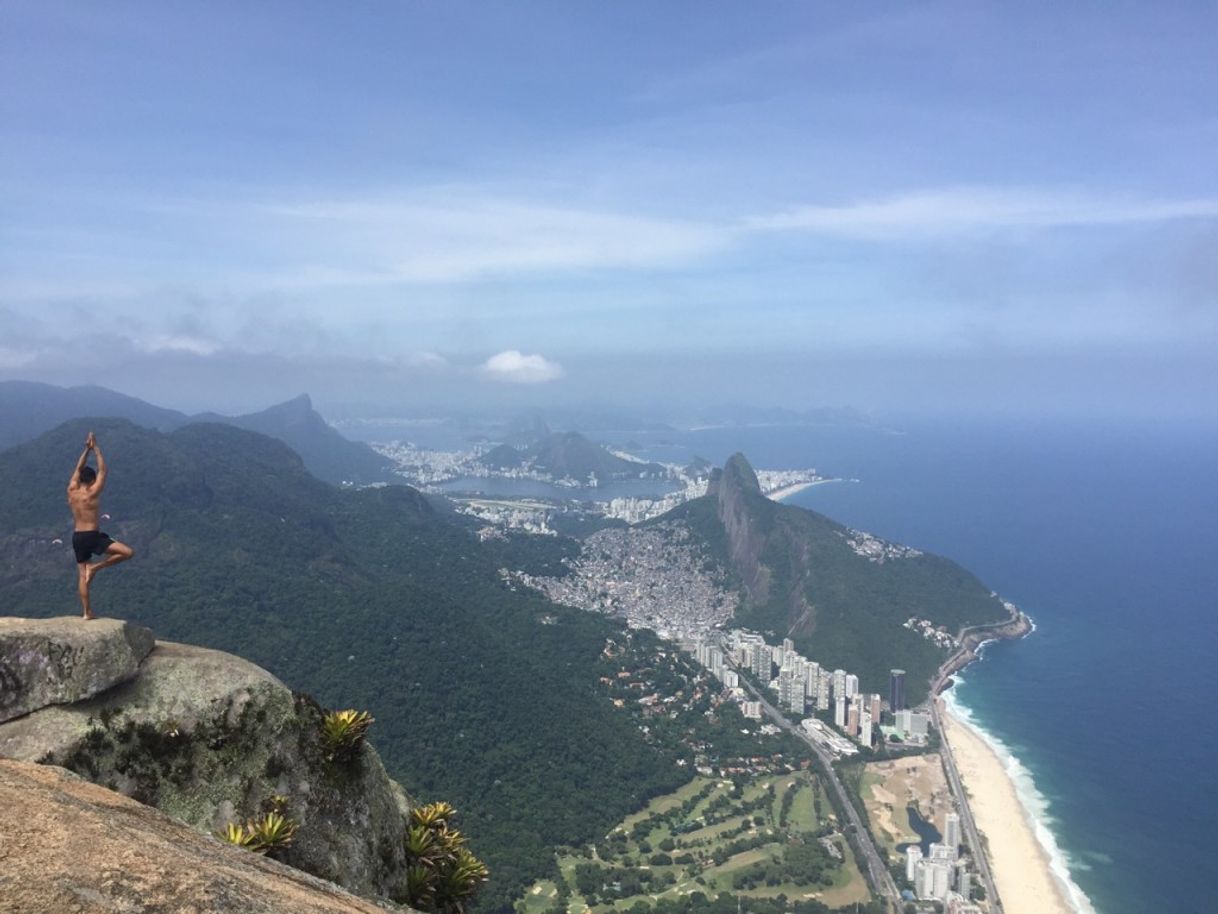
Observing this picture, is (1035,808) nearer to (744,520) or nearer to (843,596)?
(843,596)

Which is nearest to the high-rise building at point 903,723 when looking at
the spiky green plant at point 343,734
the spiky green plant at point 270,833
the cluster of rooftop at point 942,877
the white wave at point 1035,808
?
the white wave at point 1035,808

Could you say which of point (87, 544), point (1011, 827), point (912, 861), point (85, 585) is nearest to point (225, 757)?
point (85, 585)

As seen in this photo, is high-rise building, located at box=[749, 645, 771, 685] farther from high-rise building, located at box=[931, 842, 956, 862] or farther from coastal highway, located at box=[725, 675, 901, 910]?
high-rise building, located at box=[931, 842, 956, 862]

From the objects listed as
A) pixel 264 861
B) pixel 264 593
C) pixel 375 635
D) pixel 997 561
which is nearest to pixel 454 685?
pixel 375 635

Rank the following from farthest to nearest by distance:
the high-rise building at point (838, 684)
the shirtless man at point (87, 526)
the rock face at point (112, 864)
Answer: the high-rise building at point (838, 684) < the shirtless man at point (87, 526) < the rock face at point (112, 864)

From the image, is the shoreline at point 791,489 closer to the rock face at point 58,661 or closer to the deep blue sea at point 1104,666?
the deep blue sea at point 1104,666

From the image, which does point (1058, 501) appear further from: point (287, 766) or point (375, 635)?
point (287, 766)
